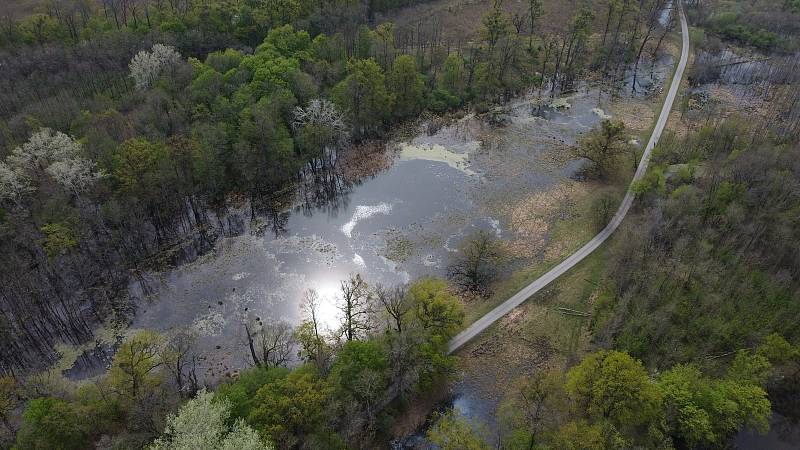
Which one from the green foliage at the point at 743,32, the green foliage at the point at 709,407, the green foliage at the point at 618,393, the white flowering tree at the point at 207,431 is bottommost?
the green foliage at the point at 709,407

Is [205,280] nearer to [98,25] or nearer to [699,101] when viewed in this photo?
[98,25]

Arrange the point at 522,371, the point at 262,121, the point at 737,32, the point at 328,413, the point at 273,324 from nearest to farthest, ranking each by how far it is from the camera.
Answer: the point at 328,413 → the point at 522,371 → the point at 273,324 → the point at 262,121 → the point at 737,32

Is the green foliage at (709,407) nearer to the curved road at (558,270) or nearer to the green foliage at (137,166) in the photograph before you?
the curved road at (558,270)

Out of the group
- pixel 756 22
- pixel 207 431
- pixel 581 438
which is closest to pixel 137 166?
pixel 207 431

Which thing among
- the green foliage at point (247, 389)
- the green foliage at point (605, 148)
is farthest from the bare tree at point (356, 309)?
the green foliage at point (605, 148)

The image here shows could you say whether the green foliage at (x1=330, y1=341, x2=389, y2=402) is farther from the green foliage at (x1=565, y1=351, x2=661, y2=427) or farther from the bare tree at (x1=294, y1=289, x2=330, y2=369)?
the green foliage at (x1=565, y1=351, x2=661, y2=427)

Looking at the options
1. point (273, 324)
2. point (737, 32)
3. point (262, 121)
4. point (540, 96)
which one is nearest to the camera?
point (273, 324)

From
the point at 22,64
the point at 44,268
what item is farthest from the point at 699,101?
the point at 22,64

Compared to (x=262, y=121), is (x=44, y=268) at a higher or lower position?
lower

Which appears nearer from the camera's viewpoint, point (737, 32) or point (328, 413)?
point (328, 413)
